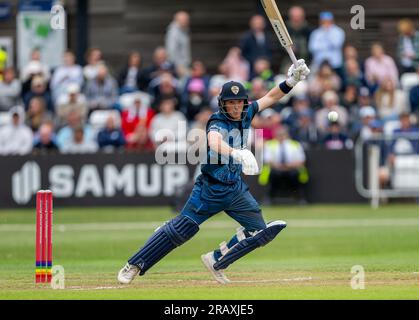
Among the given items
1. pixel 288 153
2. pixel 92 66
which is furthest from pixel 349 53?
pixel 92 66

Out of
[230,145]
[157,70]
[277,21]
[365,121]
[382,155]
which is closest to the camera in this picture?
[230,145]

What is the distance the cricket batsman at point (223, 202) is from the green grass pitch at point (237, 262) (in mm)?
335

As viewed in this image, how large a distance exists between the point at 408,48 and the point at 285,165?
3.86 meters

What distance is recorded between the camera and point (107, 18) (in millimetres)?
26375

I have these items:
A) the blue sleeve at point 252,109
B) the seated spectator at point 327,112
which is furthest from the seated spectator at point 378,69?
the blue sleeve at point 252,109

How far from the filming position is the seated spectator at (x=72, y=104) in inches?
865

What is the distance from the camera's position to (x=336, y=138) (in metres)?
21.5

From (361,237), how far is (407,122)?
5.11 m

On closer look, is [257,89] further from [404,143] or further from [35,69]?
[35,69]

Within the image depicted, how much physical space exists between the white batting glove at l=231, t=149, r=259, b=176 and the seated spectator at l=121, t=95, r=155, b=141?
11.5 m

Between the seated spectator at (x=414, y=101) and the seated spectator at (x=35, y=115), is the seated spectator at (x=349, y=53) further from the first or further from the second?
the seated spectator at (x=35, y=115)

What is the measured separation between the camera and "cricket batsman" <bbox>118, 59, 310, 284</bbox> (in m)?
10.8
